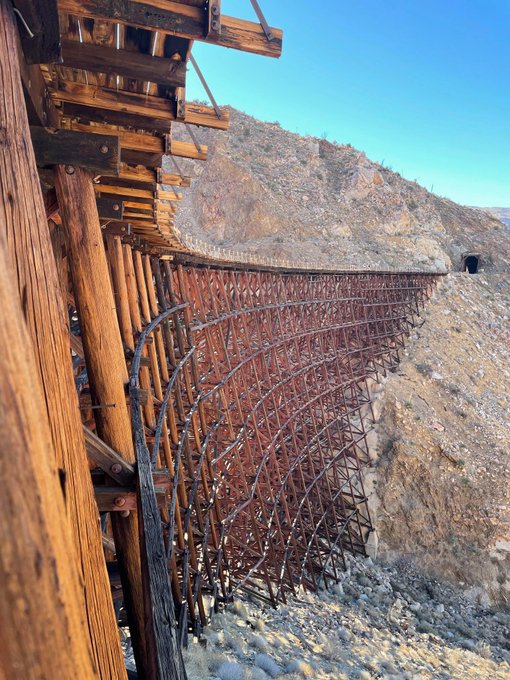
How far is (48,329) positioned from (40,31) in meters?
1.04

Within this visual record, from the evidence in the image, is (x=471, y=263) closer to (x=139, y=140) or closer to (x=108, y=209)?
(x=108, y=209)

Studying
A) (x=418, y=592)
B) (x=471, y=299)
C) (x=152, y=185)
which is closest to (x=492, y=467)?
(x=418, y=592)

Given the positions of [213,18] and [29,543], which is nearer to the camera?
[29,543]

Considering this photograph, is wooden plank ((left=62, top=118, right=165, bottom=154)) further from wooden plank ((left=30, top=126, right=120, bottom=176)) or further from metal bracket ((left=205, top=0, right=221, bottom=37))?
metal bracket ((left=205, top=0, right=221, bottom=37))

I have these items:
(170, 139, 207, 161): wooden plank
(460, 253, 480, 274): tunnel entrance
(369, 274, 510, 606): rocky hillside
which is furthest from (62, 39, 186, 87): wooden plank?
(460, 253, 480, 274): tunnel entrance

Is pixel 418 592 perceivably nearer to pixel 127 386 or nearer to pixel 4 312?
pixel 127 386

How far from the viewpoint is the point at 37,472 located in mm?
732

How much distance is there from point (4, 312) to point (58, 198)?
6.31 ft

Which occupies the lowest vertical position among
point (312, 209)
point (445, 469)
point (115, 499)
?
point (445, 469)

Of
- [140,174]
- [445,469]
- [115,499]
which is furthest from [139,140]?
[445,469]

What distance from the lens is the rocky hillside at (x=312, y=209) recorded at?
34250mm

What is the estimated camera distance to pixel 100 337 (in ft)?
8.89

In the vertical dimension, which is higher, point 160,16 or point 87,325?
point 160,16

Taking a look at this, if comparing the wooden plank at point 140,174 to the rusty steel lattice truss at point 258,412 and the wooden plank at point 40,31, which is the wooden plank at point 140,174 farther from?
the wooden plank at point 40,31
